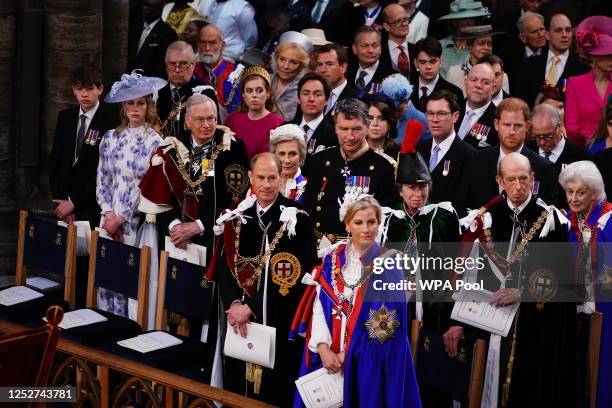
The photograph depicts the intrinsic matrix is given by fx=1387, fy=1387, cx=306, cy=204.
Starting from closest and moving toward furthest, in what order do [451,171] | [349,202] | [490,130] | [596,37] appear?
[349,202] → [451,171] → [490,130] → [596,37]

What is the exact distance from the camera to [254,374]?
24.5ft

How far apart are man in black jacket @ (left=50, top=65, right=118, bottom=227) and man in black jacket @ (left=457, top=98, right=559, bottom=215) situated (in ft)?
8.69

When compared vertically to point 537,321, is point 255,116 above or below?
above

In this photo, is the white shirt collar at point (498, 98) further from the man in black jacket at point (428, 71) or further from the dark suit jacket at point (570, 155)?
the dark suit jacket at point (570, 155)

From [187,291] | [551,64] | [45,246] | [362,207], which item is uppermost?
[551,64]

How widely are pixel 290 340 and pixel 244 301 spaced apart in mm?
334

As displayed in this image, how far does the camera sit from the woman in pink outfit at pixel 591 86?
9.20 m

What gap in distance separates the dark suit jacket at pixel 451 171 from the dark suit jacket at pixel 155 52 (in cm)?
301

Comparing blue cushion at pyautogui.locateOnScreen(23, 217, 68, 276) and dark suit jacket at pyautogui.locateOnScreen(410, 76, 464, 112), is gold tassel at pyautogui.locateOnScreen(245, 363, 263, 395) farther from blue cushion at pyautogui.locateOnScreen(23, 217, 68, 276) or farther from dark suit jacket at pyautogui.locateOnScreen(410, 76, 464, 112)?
dark suit jacket at pyautogui.locateOnScreen(410, 76, 464, 112)

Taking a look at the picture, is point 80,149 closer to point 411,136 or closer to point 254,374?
point 254,374

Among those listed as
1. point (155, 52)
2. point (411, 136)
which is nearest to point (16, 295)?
point (411, 136)

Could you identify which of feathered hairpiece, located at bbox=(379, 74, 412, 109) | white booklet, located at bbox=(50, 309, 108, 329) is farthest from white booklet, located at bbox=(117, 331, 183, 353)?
Answer: feathered hairpiece, located at bbox=(379, 74, 412, 109)

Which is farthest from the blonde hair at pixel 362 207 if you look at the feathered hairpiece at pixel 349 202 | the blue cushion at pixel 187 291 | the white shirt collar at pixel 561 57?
the white shirt collar at pixel 561 57

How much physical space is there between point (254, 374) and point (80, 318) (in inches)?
50.1
